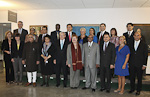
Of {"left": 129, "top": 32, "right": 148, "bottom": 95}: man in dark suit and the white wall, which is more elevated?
the white wall

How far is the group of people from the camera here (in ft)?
13.5

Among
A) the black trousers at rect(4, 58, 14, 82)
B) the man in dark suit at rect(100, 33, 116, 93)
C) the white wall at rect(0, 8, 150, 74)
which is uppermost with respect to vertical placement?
the white wall at rect(0, 8, 150, 74)

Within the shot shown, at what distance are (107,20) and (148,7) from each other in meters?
2.18

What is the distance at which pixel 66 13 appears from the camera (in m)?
7.86

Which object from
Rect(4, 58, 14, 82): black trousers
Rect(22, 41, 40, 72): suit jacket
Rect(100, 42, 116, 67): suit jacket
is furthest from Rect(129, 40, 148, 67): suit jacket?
Rect(4, 58, 14, 82): black trousers

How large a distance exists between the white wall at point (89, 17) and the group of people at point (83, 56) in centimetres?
281

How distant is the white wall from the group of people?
111 inches

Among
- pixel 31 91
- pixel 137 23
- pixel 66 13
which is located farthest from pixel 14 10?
pixel 137 23

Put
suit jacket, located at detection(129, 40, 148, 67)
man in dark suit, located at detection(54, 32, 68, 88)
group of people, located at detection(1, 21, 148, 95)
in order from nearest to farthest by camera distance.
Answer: suit jacket, located at detection(129, 40, 148, 67), group of people, located at detection(1, 21, 148, 95), man in dark suit, located at detection(54, 32, 68, 88)

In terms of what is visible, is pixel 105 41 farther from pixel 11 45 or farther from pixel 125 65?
pixel 11 45

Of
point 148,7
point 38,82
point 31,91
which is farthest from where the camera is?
point 148,7

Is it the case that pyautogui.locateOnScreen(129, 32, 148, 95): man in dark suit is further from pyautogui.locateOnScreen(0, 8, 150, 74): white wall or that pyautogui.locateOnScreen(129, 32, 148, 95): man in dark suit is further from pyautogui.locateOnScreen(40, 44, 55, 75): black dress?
pyautogui.locateOnScreen(0, 8, 150, 74): white wall

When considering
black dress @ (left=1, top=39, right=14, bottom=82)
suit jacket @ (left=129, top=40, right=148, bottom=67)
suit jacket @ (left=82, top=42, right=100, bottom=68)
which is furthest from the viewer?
black dress @ (left=1, top=39, right=14, bottom=82)

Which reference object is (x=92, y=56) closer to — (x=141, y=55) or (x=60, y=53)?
(x=60, y=53)
